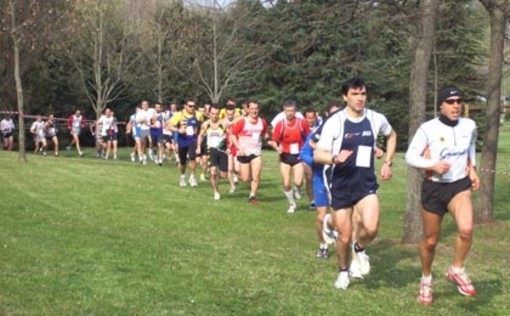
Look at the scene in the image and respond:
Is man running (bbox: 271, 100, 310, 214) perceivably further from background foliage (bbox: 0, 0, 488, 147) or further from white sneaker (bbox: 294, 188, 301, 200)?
background foliage (bbox: 0, 0, 488, 147)

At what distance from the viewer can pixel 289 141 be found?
1390 cm

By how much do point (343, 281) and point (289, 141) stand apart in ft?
21.3

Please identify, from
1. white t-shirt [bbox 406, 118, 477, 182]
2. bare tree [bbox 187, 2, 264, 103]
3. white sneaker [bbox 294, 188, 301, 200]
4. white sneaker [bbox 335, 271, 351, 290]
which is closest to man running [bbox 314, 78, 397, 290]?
white sneaker [bbox 335, 271, 351, 290]

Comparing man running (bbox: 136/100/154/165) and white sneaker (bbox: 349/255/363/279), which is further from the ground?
man running (bbox: 136/100/154/165)

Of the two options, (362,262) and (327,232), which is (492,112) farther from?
(362,262)

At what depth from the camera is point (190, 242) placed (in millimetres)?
10203

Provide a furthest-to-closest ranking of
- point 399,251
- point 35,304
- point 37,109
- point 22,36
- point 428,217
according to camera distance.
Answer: point 37,109 < point 22,36 < point 399,251 < point 428,217 < point 35,304

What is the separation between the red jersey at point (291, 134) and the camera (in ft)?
44.9

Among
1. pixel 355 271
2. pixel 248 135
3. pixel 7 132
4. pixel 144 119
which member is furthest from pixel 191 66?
pixel 355 271

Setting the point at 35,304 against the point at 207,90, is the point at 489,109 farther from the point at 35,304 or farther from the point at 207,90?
the point at 207,90

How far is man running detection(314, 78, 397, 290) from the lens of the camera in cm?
743

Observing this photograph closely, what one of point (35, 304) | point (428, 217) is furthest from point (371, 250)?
point (35, 304)

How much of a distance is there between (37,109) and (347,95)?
38.6 meters

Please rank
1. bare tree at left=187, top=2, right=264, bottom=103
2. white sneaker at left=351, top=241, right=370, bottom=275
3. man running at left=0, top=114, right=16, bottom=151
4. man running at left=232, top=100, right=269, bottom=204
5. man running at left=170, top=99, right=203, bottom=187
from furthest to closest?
1. bare tree at left=187, top=2, right=264, bottom=103
2. man running at left=0, top=114, right=16, bottom=151
3. man running at left=170, top=99, right=203, bottom=187
4. man running at left=232, top=100, right=269, bottom=204
5. white sneaker at left=351, top=241, right=370, bottom=275
